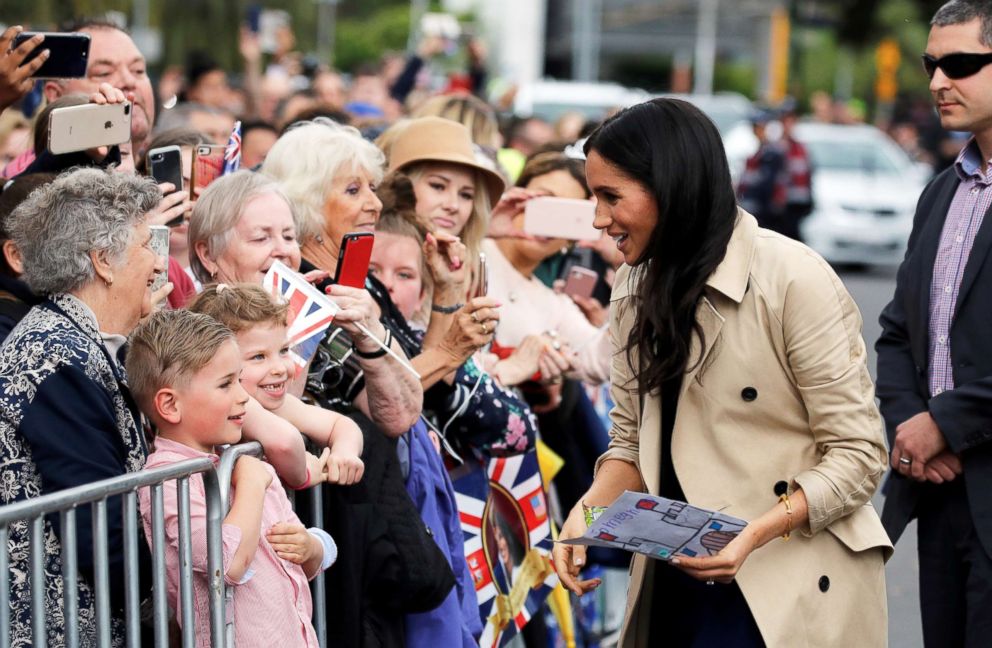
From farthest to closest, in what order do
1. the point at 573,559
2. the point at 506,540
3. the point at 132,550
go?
the point at 506,540
the point at 573,559
the point at 132,550

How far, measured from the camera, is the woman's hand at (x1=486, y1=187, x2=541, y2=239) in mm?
6703

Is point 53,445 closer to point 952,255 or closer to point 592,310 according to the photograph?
point 952,255

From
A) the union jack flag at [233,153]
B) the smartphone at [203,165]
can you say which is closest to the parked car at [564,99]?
the smartphone at [203,165]

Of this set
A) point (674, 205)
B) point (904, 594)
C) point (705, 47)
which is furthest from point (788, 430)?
point (705, 47)

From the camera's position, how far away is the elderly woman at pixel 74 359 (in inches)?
136

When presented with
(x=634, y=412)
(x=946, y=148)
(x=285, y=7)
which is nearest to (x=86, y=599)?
(x=634, y=412)

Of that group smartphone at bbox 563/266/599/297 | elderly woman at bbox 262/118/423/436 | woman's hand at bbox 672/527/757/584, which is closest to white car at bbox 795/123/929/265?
smartphone at bbox 563/266/599/297

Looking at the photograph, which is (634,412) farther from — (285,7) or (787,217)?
(285,7)

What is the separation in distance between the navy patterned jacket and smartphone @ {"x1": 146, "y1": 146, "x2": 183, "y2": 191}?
1.39 metres

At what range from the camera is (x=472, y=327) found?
497 cm

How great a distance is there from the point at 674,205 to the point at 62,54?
215 centimetres

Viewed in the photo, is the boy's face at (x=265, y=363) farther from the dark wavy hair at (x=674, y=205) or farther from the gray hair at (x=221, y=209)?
the dark wavy hair at (x=674, y=205)

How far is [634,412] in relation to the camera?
4.14 metres

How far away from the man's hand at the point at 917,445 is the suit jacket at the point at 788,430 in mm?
877
